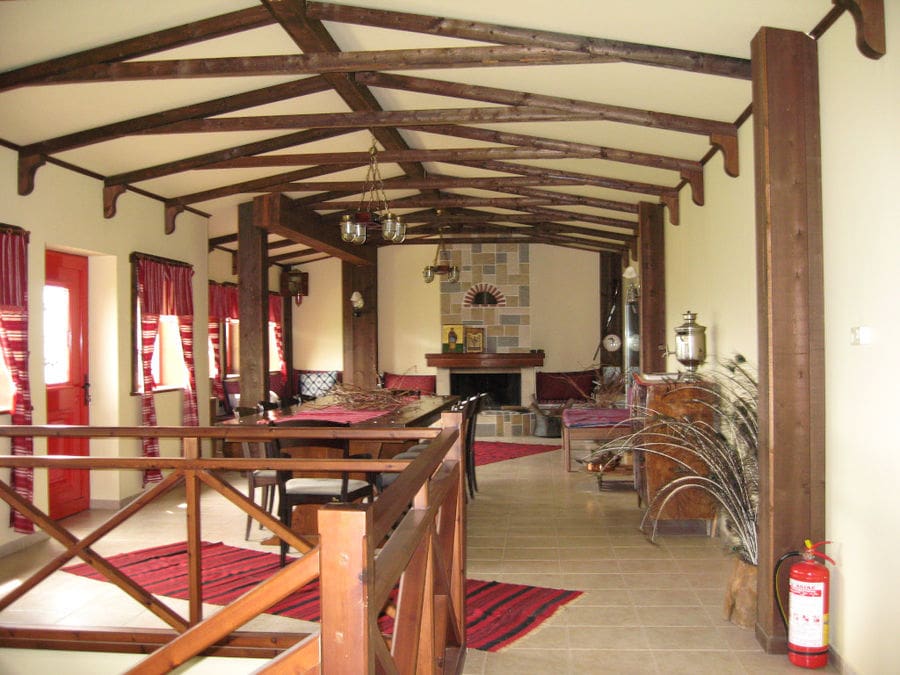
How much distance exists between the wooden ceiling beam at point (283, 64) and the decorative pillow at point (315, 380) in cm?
823

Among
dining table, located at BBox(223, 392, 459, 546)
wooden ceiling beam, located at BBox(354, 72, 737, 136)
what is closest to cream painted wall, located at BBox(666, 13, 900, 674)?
wooden ceiling beam, located at BBox(354, 72, 737, 136)

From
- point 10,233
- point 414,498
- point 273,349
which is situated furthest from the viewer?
point 273,349

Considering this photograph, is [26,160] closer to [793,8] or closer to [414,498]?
[414,498]

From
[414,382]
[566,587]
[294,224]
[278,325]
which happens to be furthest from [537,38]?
[278,325]

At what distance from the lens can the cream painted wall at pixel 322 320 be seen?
40.3 ft

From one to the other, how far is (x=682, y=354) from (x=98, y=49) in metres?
4.17

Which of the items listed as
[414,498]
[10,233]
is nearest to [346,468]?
[414,498]

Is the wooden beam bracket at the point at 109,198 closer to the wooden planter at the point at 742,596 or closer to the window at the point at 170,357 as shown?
the window at the point at 170,357

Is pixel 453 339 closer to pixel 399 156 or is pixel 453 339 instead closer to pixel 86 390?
pixel 399 156

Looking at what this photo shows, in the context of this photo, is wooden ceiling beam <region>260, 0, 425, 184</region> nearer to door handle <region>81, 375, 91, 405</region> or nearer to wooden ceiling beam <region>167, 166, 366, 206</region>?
wooden ceiling beam <region>167, 166, 366, 206</region>

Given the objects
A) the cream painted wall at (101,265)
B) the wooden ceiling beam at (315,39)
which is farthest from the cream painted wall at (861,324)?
the cream painted wall at (101,265)

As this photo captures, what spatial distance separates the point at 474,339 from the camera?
11.5 meters

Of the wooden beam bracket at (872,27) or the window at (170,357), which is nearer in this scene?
the wooden beam bracket at (872,27)

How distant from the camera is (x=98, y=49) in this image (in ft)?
13.4
